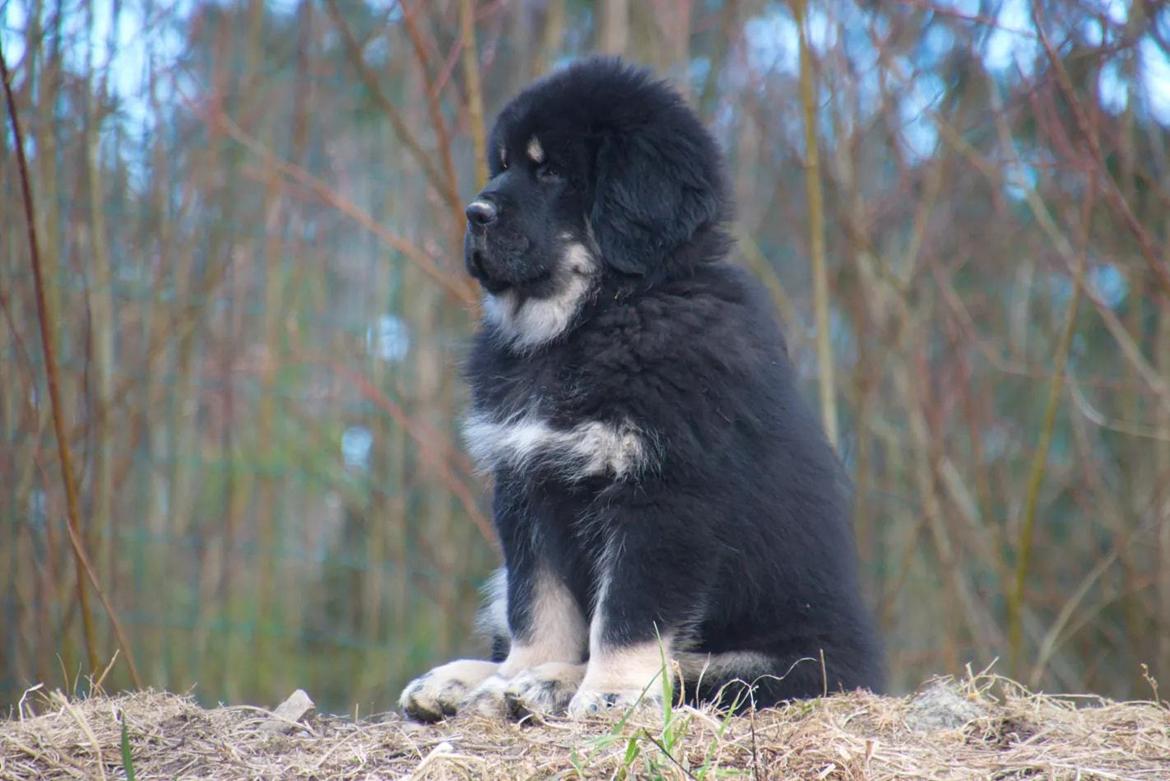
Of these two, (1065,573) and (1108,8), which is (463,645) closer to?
(1065,573)

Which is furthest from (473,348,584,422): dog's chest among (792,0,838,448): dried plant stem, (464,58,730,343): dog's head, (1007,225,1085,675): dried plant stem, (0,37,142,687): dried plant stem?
(1007,225,1085,675): dried plant stem

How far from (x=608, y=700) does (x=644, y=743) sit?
64 centimetres

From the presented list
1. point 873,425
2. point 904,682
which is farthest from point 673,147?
point 904,682

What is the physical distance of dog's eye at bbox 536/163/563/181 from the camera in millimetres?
3564

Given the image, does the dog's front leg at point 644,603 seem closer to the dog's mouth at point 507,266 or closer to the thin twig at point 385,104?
the dog's mouth at point 507,266

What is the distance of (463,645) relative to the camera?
23.3 feet

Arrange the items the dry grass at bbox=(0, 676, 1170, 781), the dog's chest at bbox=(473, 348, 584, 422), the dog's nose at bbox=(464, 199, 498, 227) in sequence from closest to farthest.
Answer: the dry grass at bbox=(0, 676, 1170, 781), the dog's chest at bbox=(473, 348, 584, 422), the dog's nose at bbox=(464, 199, 498, 227)

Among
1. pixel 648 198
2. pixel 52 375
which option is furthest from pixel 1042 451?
pixel 52 375

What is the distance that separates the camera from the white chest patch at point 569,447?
311 centimetres

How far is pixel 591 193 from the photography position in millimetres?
3512

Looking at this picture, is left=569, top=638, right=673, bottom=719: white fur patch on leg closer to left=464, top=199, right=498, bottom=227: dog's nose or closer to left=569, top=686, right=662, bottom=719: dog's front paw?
left=569, top=686, right=662, bottom=719: dog's front paw

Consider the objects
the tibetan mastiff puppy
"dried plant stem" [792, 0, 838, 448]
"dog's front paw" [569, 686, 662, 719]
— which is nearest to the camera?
"dog's front paw" [569, 686, 662, 719]

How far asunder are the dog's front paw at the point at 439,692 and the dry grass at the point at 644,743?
36cm

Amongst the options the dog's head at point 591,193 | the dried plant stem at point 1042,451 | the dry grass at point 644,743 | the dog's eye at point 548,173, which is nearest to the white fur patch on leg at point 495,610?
the dry grass at point 644,743
